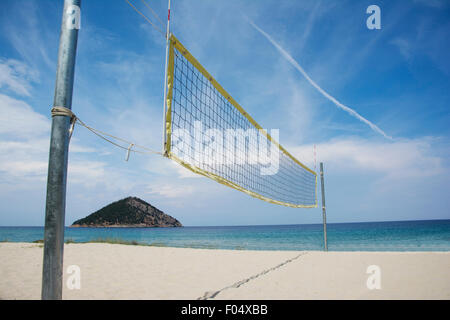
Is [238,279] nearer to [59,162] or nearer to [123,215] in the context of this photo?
[59,162]

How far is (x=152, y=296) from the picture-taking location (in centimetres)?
382

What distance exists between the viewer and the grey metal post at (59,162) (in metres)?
1.79

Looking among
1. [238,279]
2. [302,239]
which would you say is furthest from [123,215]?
[238,279]

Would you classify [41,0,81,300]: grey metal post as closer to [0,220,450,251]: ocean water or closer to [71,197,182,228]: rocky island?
[0,220,450,251]: ocean water

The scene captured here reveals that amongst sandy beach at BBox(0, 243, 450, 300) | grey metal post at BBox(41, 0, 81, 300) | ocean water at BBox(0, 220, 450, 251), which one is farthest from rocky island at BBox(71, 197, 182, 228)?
grey metal post at BBox(41, 0, 81, 300)

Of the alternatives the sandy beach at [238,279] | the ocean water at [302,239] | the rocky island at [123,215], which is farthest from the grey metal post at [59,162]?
the rocky island at [123,215]

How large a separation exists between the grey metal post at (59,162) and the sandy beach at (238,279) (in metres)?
2.28

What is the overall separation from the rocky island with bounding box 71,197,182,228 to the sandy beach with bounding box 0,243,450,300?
248 feet

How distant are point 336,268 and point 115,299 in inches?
170

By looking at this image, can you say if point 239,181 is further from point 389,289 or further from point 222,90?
point 389,289

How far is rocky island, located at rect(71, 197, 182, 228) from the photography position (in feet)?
256

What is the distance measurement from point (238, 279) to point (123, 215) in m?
80.4

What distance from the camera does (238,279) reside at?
488 cm
